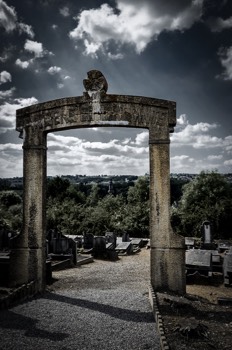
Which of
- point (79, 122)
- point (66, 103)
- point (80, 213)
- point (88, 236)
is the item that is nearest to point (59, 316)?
point (79, 122)

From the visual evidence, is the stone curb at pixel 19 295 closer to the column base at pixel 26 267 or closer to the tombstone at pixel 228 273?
the column base at pixel 26 267

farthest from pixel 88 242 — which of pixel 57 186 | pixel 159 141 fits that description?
pixel 57 186

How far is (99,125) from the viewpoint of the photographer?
24.8 ft

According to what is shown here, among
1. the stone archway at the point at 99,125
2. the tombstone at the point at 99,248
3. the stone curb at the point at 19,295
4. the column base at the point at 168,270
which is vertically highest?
the stone archway at the point at 99,125

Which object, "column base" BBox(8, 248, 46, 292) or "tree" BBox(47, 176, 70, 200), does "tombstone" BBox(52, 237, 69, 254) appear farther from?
"tree" BBox(47, 176, 70, 200)

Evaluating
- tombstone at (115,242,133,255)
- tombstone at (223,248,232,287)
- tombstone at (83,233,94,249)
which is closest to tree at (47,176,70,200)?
tombstone at (115,242,133,255)

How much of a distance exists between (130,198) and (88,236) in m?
18.3

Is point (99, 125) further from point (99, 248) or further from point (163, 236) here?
point (99, 248)

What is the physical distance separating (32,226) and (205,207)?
22045 millimetres

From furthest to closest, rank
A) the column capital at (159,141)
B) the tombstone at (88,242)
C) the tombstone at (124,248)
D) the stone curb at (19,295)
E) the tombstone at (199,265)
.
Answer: the tombstone at (124,248) → the tombstone at (88,242) → the tombstone at (199,265) → the column capital at (159,141) → the stone curb at (19,295)

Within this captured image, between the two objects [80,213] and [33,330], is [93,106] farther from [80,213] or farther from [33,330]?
[80,213]

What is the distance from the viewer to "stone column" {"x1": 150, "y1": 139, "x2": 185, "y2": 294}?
715cm

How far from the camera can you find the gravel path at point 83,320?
4.67 meters

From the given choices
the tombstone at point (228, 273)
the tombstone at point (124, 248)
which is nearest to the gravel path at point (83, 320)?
the tombstone at point (228, 273)
